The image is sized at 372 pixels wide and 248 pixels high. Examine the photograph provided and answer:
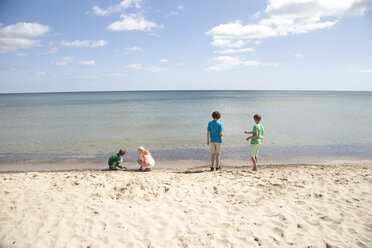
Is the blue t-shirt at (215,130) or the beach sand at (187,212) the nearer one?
the beach sand at (187,212)

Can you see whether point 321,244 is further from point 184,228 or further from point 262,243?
point 184,228

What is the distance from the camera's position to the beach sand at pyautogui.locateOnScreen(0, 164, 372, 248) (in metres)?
3.69

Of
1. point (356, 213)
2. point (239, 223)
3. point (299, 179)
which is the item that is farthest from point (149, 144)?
point (356, 213)

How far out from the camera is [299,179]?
628 cm

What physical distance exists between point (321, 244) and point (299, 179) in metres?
2.98

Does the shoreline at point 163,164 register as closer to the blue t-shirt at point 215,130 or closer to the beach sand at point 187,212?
the blue t-shirt at point 215,130

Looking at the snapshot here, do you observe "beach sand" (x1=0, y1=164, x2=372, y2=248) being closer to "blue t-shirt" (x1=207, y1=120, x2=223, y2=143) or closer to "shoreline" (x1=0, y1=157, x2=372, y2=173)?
"blue t-shirt" (x1=207, y1=120, x2=223, y2=143)

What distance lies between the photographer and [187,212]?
4.55m

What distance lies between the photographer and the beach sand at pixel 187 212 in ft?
12.1

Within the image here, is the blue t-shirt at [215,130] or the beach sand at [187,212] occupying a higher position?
the blue t-shirt at [215,130]

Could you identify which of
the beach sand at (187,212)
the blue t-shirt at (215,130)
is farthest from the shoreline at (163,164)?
the beach sand at (187,212)

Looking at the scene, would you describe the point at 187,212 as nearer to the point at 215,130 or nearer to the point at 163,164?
the point at 215,130

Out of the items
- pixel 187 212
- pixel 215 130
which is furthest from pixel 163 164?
pixel 187 212

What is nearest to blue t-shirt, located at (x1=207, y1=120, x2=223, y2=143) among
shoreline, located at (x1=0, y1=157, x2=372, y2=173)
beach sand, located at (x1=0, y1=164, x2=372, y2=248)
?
beach sand, located at (x1=0, y1=164, x2=372, y2=248)
